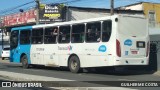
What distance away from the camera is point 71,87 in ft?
45.6

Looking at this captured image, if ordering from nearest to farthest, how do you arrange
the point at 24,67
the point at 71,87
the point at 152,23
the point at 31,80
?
the point at 71,87
the point at 31,80
the point at 24,67
the point at 152,23

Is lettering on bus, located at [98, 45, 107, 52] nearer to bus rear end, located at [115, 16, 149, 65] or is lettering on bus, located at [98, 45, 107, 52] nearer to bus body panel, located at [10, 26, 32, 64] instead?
bus rear end, located at [115, 16, 149, 65]

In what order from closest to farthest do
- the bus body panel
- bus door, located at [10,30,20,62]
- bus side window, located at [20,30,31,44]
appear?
bus side window, located at [20,30,31,44], the bus body panel, bus door, located at [10,30,20,62]

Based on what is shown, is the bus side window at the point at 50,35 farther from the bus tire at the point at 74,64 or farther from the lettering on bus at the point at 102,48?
the lettering on bus at the point at 102,48

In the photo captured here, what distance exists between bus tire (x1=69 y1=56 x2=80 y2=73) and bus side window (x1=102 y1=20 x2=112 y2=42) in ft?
8.86

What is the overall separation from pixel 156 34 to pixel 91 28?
448cm

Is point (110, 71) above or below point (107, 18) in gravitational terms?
below

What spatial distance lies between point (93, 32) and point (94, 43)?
58 centimetres

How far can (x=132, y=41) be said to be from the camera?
20.8 metres

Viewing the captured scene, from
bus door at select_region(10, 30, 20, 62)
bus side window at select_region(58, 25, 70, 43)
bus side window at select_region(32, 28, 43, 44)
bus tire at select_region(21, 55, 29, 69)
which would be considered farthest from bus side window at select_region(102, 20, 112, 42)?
bus door at select_region(10, 30, 20, 62)

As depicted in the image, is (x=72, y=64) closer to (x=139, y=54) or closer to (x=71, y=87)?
(x=139, y=54)

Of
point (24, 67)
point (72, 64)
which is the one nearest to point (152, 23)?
point (24, 67)

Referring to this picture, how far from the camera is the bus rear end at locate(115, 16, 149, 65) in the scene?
2031 centimetres

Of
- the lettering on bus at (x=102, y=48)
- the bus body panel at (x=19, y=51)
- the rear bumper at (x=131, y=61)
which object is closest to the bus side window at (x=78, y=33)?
the lettering on bus at (x=102, y=48)
